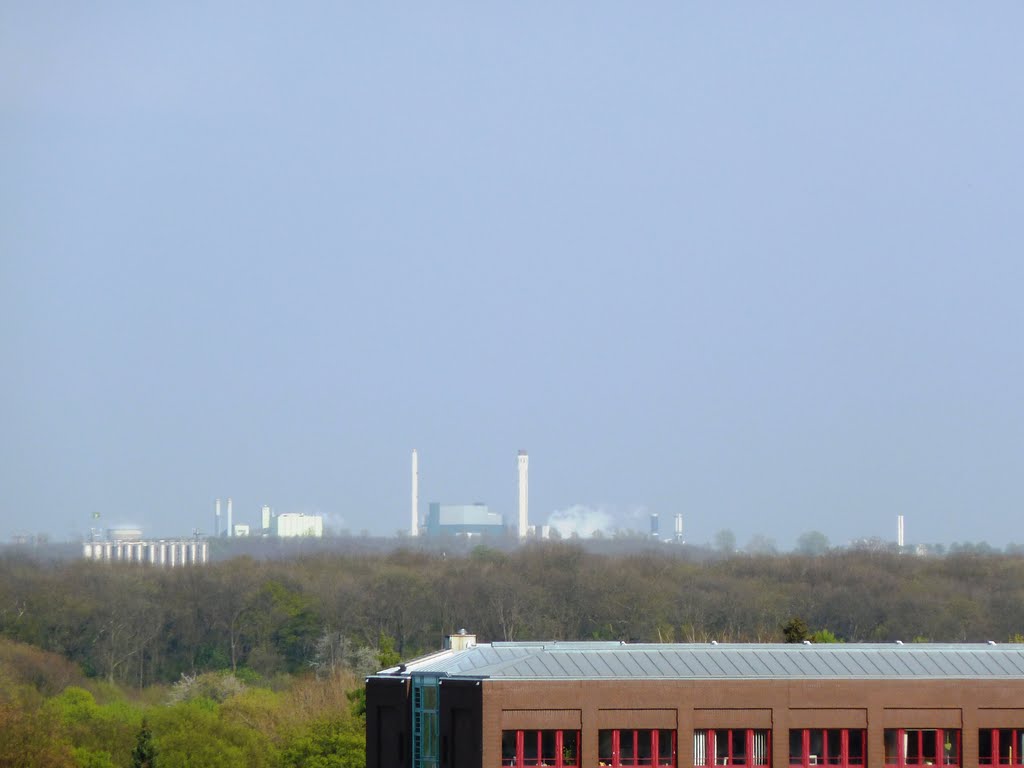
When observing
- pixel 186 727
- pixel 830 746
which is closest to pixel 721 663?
pixel 830 746

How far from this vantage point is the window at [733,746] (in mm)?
62156

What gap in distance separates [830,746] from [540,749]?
10.8 m

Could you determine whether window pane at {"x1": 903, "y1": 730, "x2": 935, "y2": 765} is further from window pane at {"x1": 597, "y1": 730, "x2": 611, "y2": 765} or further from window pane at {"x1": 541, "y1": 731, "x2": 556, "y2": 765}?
window pane at {"x1": 541, "y1": 731, "x2": 556, "y2": 765}

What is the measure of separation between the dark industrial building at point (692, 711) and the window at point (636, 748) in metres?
0.04

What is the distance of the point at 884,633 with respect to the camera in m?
194

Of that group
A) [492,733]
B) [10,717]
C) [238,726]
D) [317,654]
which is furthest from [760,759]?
[317,654]

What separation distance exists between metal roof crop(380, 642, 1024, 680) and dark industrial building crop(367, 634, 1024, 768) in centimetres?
8

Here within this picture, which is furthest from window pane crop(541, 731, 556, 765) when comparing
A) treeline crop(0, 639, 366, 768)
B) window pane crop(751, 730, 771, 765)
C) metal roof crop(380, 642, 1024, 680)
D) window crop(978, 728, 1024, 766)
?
treeline crop(0, 639, 366, 768)

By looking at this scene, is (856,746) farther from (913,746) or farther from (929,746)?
(929,746)

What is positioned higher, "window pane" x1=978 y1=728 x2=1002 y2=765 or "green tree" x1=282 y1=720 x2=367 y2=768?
"window pane" x1=978 y1=728 x2=1002 y2=765

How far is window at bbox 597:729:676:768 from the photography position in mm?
61438

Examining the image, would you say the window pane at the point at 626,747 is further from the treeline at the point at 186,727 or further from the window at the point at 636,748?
the treeline at the point at 186,727

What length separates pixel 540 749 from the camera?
6075cm

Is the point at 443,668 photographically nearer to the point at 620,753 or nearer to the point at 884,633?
the point at 620,753
